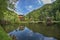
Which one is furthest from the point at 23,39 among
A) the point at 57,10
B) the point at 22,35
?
the point at 57,10

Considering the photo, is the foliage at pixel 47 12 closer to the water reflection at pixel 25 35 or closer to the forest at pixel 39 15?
the forest at pixel 39 15

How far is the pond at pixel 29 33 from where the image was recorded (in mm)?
12398

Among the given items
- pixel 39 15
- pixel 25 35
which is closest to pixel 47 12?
pixel 39 15

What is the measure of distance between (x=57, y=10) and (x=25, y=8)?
2.47 meters

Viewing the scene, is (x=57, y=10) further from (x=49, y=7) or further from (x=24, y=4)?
(x=24, y=4)

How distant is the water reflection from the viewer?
12.4m

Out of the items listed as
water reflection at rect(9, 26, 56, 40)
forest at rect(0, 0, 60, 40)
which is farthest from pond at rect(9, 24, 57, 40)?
forest at rect(0, 0, 60, 40)

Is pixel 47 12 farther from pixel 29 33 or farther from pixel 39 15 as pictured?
pixel 29 33

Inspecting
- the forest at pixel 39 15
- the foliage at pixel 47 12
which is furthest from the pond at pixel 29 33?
the foliage at pixel 47 12

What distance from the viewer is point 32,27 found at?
14953 millimetres

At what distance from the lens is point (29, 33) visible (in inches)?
548

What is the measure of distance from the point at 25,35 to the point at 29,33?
710 millimetres

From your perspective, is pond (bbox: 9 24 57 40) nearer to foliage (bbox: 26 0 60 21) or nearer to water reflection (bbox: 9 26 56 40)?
water reflection (bbox: 9 26 56 40)

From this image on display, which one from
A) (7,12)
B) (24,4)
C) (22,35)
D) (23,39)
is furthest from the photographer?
(24,4)
